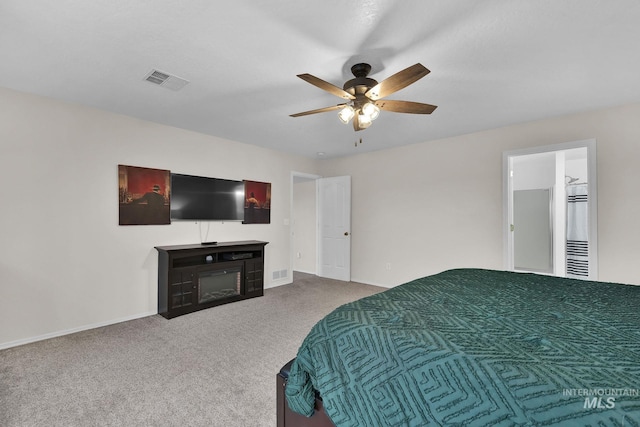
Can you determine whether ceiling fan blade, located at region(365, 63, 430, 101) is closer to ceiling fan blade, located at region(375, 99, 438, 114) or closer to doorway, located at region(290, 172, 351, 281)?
ceiling fan blade, located at region(375, 99, 438, 114)

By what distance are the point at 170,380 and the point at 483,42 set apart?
3.37 metres

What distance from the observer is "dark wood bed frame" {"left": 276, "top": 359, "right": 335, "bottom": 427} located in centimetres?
125

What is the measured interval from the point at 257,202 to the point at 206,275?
1.53 metres

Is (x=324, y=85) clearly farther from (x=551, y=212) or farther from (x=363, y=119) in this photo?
(x=551, y=212)

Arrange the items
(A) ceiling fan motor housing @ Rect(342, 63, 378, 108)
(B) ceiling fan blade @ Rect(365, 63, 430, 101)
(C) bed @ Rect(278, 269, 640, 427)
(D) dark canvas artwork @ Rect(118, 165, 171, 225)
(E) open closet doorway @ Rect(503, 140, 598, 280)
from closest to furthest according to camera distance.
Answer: (C) bed @ Rect(278, 269, 640, 427) → (B) ceiling fan blade @ Rect(365, 63, 430, 101) → (A) ceiling fan motor housing @ Rect(342, 63, 378, 108) → (D) dark canvas artwork @ Rect(118, 165, 171, 225) → (E) open closet doorway @ Rect(503, 140, 598, 280)

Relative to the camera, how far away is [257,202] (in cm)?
484

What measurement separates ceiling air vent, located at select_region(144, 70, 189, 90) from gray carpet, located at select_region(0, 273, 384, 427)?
2470 millimetres

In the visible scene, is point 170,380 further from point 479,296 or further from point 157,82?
point 157,82

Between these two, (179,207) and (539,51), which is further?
(179,207)

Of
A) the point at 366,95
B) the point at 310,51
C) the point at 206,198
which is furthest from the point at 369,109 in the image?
the point at 206,198

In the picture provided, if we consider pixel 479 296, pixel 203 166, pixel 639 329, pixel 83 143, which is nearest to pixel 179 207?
pixel 203 166

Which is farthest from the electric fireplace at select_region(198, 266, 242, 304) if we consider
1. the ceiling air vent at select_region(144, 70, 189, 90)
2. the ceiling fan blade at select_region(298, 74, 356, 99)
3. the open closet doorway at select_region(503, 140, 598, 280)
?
the open closet doorway at select_region(503, 140, 598, 280)

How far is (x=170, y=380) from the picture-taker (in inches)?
84.7

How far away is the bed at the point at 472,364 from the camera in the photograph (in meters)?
0.79
